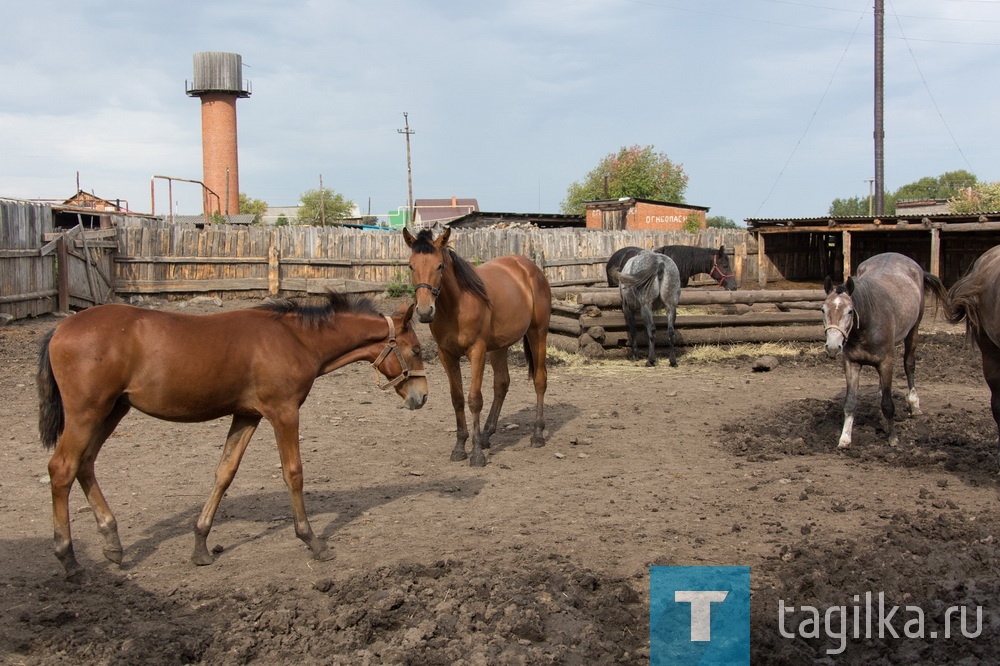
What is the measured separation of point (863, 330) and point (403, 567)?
5.20m

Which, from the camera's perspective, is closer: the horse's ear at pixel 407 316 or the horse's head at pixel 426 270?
the horse's ear at pixel 407 316

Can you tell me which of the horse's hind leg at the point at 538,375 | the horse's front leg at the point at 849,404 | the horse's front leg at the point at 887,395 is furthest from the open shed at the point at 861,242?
the horse's hind leg at the point at 538,375

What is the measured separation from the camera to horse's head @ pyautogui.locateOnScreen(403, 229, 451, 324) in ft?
22.7

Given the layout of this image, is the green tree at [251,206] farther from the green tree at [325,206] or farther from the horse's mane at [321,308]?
the horse's mane at [321,308]

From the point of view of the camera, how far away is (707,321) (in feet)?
46.0

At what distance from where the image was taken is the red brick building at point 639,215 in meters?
38.2

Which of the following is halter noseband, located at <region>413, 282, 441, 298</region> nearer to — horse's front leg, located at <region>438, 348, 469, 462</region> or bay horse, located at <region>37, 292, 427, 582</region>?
horse's front leg, located at <region>438, 348, 469, 462</region>

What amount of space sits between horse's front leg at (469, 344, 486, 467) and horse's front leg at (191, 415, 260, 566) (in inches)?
104

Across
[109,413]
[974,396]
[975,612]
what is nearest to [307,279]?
[974,396]

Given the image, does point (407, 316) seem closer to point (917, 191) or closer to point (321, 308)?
point (321, 308)

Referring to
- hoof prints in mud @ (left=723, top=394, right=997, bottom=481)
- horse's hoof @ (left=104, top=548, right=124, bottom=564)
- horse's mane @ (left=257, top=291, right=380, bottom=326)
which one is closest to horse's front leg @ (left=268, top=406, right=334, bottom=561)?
horse's mane @ (left=257, top=291, right=380, bottom=326)

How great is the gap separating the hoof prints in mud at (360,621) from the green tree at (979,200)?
3676cm

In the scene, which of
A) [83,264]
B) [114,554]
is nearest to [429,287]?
[114,554]

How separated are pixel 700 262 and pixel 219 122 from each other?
41235 mm
